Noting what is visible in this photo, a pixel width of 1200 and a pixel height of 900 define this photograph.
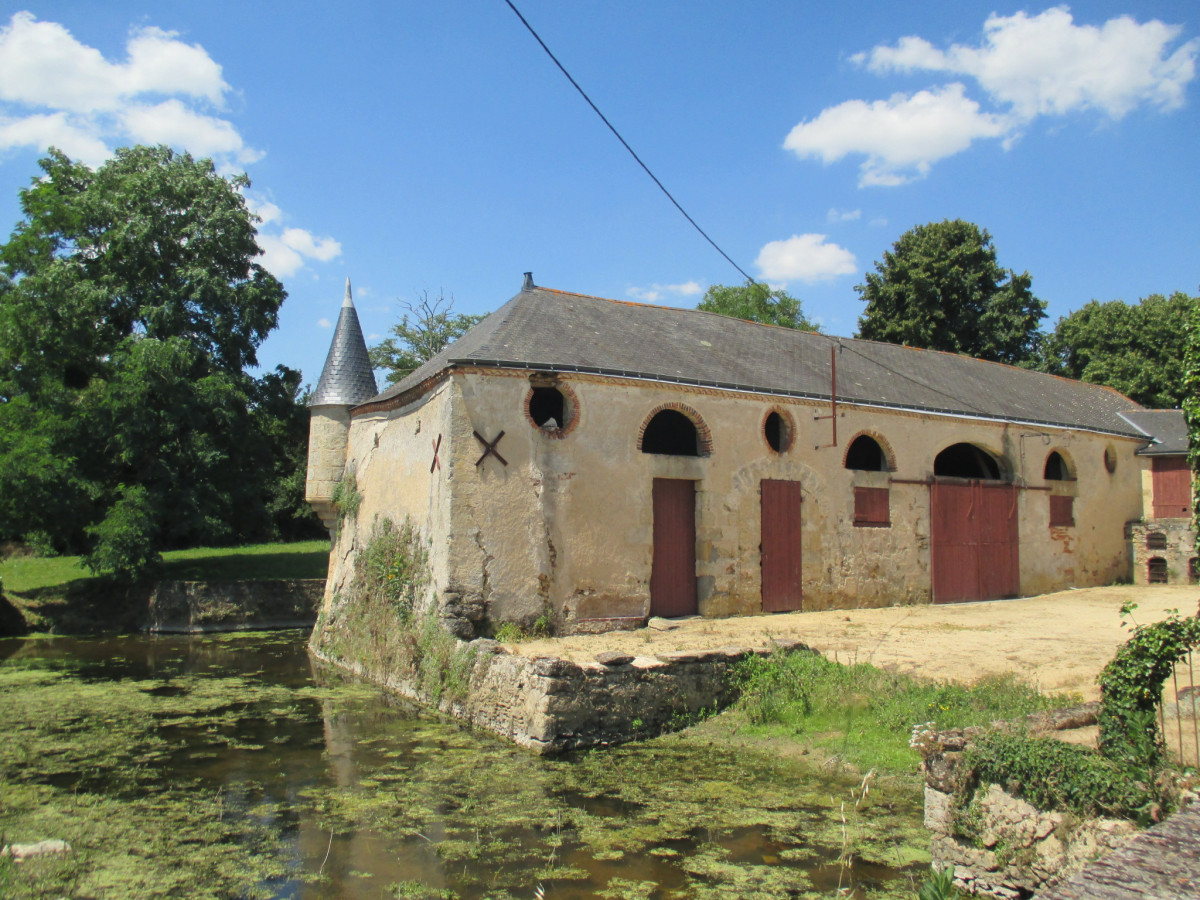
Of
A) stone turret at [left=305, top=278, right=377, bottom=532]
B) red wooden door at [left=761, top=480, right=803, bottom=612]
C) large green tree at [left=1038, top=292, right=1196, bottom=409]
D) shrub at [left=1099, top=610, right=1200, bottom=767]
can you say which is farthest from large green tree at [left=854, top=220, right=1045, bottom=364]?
shrub at [left=1099, top=610, right=1200, bottom=767]

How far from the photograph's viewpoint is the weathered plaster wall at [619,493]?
35.2ft

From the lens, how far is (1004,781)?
4.57m

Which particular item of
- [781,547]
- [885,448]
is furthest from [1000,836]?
[885,448]

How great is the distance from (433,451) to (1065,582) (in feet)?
45.0

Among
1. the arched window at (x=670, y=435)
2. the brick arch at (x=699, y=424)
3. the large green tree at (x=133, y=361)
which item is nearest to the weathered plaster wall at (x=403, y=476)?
the brick arch at (x=699, y=424)

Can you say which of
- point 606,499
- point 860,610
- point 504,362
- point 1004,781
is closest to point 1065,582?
point 860,610

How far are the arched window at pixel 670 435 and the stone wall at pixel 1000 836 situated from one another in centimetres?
873

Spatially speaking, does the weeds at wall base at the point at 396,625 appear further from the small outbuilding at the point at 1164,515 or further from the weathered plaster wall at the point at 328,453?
the small outbuilding at the point at 1164,515

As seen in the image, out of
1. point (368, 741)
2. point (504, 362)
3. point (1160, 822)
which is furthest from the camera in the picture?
point (504, 362)

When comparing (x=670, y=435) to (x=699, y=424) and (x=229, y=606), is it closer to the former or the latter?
(x=699, y=424)

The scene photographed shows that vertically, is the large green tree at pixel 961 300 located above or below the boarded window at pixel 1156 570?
above

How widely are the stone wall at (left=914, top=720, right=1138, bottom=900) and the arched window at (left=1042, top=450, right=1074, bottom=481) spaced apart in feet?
49.3

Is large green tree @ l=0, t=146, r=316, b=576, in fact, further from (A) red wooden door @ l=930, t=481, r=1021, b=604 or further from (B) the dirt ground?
(A) red wooden door @ l=930, t=481, r=1021, b=604

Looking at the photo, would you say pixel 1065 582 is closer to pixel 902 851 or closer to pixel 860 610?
pixel 860 610
